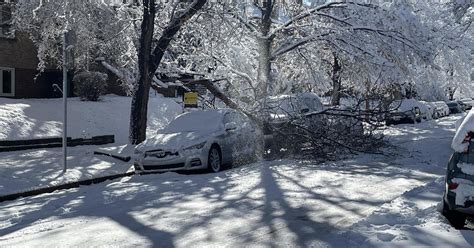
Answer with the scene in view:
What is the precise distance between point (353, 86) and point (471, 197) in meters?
17.1

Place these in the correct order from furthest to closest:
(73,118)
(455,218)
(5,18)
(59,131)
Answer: (5,18) < (73,118) < (59,131) < (455,218)

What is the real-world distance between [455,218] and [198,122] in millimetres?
8824

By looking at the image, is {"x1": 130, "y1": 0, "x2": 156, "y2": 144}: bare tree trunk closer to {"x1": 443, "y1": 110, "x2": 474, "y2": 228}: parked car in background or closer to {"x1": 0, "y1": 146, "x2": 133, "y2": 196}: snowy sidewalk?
{"x1": 0, "y1": 146, "x2": 133, "y2": 196}: snowy sidewalk

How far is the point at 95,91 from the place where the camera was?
26.2m

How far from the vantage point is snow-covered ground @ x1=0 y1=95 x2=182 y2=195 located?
1237 cm

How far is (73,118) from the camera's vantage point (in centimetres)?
2248

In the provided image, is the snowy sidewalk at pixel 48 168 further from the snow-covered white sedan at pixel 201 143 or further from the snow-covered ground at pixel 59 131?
the snow-covered white sedan at pixel 201 143

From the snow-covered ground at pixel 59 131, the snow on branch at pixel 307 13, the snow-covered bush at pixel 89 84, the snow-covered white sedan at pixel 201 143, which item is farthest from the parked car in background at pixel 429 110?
the snow-covered white sedan at pixel 201 143

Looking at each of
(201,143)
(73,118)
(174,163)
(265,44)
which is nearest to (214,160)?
(201,143)

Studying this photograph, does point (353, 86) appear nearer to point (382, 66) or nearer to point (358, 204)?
point (382, 66)

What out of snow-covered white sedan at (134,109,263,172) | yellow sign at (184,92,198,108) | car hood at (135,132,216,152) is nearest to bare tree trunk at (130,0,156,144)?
snow-covered white sedan at (134,109,263,172)

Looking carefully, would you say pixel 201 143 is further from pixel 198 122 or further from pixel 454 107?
pixel 454 107

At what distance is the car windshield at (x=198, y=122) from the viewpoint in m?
14.1

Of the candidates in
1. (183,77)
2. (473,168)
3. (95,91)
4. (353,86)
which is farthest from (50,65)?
(473,168)
